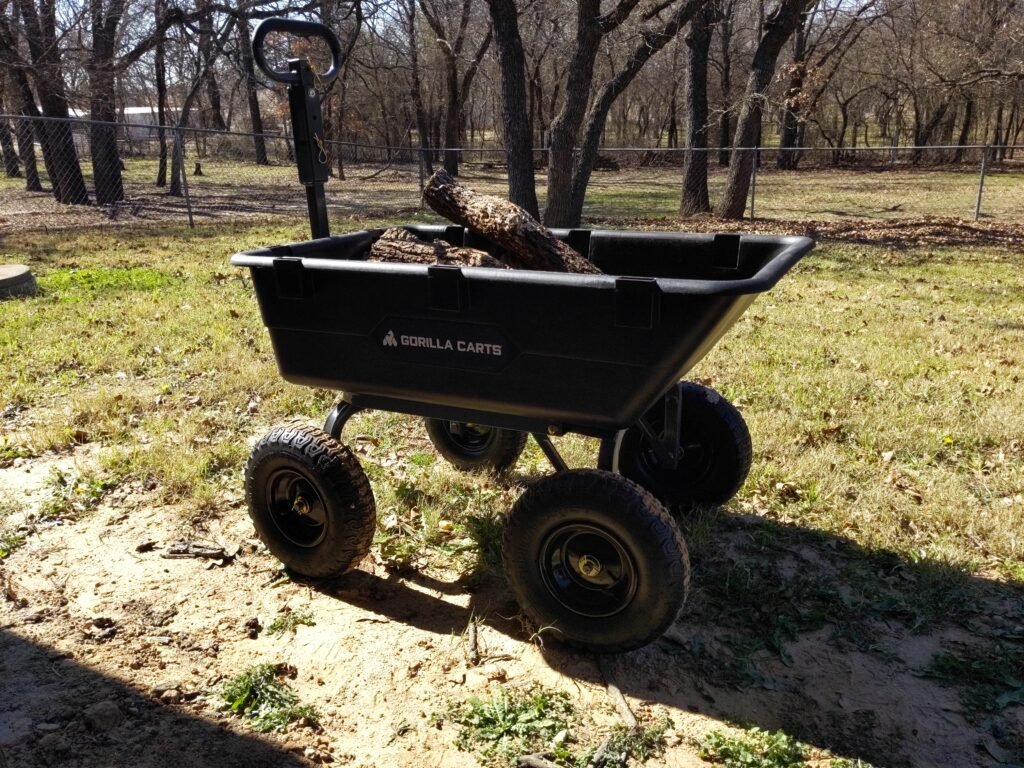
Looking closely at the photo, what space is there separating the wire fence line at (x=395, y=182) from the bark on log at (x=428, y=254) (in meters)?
4.21

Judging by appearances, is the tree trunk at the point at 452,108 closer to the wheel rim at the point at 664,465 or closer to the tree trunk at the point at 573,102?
the tree trunk at the point at 573,102

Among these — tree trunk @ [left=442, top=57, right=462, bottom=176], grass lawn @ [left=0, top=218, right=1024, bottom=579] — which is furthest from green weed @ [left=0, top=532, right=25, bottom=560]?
tree trunk @ [left=442, top=57, right=462, bottom=176]

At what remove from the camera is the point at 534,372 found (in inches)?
89.8

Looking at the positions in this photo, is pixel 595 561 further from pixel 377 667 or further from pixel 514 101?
pixel 514 101

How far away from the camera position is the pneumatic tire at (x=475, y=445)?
3.56 meters

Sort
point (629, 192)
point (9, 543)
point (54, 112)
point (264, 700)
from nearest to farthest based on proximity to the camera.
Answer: point (264, 700)
point (9, 543)
point (54, 112)
point (629, 192)

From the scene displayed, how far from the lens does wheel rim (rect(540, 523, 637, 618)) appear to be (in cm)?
229

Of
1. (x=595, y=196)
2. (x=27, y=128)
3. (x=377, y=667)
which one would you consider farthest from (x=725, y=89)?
(x=377, y=667)

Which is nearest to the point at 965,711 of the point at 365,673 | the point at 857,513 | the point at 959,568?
the point at 959,568

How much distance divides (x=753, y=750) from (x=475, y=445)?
1.95 m

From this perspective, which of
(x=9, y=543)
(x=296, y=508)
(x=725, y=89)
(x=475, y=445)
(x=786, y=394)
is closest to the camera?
(x=296, y=508)

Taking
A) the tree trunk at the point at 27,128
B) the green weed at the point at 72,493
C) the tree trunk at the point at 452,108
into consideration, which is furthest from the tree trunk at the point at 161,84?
the green weed at the point at 72,493

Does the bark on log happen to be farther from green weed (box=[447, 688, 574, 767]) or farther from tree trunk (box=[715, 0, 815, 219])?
tree trunk (box=[715, 0, 815, 219])

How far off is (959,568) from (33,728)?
9.94ft
